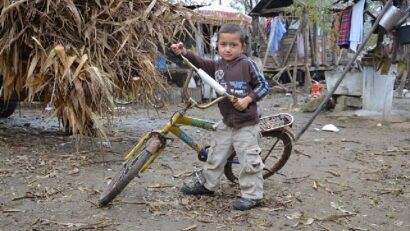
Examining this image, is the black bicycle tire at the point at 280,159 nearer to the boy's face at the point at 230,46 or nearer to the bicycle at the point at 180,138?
the bicycle at the point at 180,138

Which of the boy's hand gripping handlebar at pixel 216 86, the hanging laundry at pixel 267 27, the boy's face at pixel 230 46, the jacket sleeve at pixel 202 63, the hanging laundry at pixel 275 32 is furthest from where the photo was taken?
the hanging laundry at pixel 267 27

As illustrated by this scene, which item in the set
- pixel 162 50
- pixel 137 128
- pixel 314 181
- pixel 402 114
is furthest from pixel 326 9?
pixel 314 181

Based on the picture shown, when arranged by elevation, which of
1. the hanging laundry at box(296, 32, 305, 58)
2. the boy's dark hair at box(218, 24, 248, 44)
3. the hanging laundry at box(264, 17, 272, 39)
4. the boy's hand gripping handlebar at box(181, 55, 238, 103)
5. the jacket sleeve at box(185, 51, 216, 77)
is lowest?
the boy's hand gripping handlebar at box(181, 55, 238, 103)

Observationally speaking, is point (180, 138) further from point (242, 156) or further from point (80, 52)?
point (80, 52)

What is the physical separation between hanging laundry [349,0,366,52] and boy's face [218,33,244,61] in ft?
18.9

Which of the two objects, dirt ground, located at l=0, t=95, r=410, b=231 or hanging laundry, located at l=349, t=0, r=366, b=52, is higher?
hanging laundry, located at l=349, t=0, r=366, b=52

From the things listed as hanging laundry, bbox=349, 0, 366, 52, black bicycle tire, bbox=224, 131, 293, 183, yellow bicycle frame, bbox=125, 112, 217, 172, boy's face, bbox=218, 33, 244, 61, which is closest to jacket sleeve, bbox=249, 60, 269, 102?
boy's face, bbox=218, 33, 244, 61

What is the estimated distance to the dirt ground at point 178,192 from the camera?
335cm

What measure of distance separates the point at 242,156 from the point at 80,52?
2.34 meters

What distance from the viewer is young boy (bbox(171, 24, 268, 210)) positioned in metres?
3.59

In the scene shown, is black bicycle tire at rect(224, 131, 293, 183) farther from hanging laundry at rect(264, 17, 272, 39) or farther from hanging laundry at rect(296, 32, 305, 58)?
hanging laundry at rect(264, 17, 272, 39)

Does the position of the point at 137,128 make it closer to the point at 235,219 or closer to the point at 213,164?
the point at 213,164

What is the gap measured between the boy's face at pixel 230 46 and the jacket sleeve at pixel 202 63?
0.22 meters

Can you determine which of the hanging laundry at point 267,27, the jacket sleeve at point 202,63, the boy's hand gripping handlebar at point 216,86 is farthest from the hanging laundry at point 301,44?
the boy's hand gripping handlebar at point 216,86
